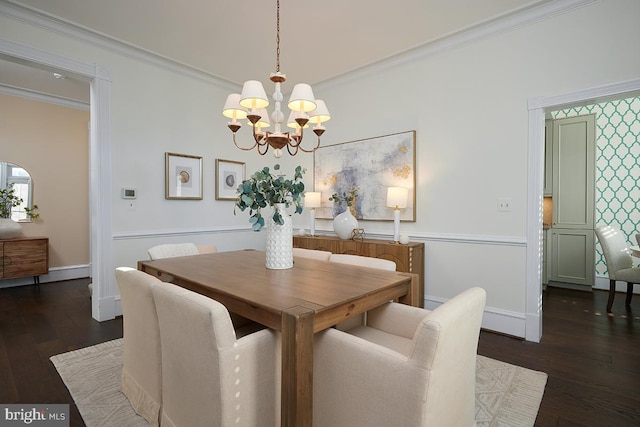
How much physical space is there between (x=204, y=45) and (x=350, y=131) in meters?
1.96

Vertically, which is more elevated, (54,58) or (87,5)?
(87,5)

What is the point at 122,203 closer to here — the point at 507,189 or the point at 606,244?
the point at 507,189

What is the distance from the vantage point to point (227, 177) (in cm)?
440

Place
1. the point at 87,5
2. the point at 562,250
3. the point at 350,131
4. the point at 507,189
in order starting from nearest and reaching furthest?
the point at 87,5, the point at 507,189, the point at 350,131, the point at 562,250

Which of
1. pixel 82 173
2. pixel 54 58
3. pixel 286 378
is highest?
pixel 54 58

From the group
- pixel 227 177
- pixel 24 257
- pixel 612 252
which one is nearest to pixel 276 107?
pixel 227 177

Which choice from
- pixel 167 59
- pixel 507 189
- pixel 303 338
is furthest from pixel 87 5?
pixel 507 189

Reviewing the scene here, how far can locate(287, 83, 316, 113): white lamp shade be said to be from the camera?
2.07m

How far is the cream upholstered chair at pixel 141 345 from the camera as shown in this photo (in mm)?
1581

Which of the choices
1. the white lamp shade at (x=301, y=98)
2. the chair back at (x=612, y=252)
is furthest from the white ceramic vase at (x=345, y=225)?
the chair back at (x=612, y=252)

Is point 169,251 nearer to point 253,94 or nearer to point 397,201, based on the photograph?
point 253,94

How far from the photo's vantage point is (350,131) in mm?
4090

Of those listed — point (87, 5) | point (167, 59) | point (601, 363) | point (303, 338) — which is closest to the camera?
point (303, 338)

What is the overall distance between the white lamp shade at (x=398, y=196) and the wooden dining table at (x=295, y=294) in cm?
145
